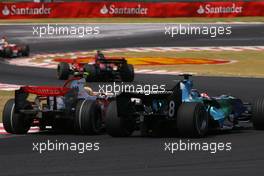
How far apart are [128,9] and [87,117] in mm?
43403

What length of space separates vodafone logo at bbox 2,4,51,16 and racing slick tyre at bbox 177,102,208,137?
4452 cm

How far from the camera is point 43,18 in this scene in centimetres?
5741

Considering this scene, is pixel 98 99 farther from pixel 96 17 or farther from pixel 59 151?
pixel 96 17

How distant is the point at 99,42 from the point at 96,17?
11.6m

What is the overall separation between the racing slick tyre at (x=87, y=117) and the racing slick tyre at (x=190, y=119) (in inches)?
63.3

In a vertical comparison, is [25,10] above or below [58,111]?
below

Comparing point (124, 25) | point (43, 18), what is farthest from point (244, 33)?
point (43, 18)

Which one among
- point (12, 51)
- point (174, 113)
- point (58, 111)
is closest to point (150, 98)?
point (174, 113)

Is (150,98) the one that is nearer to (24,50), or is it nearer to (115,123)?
(115,123)

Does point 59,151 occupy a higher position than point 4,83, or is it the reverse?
point 59,151

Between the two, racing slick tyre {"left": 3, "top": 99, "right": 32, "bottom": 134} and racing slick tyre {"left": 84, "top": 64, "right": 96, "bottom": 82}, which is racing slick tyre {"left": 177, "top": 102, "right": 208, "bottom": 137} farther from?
racing slick tyre {"left": 84, "top": 64, "right": 96, "bottom": 82}

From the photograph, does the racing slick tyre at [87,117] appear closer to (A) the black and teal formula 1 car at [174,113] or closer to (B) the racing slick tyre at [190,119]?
(A) the black and teal formula 1 car at [174,113]

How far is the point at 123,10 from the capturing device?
5725 cm

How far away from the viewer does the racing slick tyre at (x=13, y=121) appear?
48.2 ft
